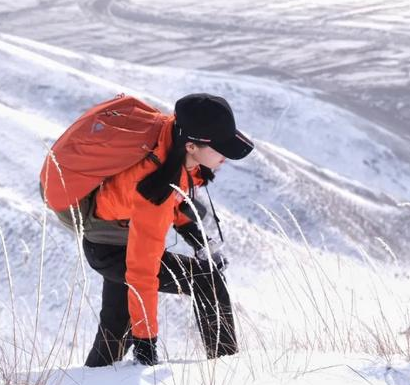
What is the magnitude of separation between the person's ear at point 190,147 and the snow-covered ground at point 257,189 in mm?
323

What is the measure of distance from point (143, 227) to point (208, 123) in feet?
1.36

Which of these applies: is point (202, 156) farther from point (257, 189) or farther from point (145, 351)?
point (257, 189)

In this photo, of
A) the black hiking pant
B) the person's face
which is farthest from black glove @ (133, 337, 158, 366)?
the person's face

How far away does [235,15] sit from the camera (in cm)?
2559

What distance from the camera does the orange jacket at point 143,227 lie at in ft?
7.89

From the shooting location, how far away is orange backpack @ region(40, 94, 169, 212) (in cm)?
246

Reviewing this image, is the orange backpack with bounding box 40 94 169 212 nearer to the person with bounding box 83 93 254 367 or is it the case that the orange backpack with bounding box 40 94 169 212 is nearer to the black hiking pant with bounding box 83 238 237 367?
the person with bounding box 83 93 254 367

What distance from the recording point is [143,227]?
240 centimetres

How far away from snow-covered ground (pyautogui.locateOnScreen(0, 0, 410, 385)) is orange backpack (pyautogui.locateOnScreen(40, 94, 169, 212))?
0.32 m

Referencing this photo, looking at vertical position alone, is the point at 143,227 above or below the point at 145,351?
above

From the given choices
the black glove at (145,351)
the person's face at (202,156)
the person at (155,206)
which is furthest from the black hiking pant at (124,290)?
the person's face at (202,156)

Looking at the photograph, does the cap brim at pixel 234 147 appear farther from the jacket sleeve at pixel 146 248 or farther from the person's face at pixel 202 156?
the jacket sleeve at pixel 146 248

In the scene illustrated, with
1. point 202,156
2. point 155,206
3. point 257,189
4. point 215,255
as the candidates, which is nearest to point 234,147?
point 202,156

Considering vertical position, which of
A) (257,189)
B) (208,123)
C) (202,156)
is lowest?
(257,189)
